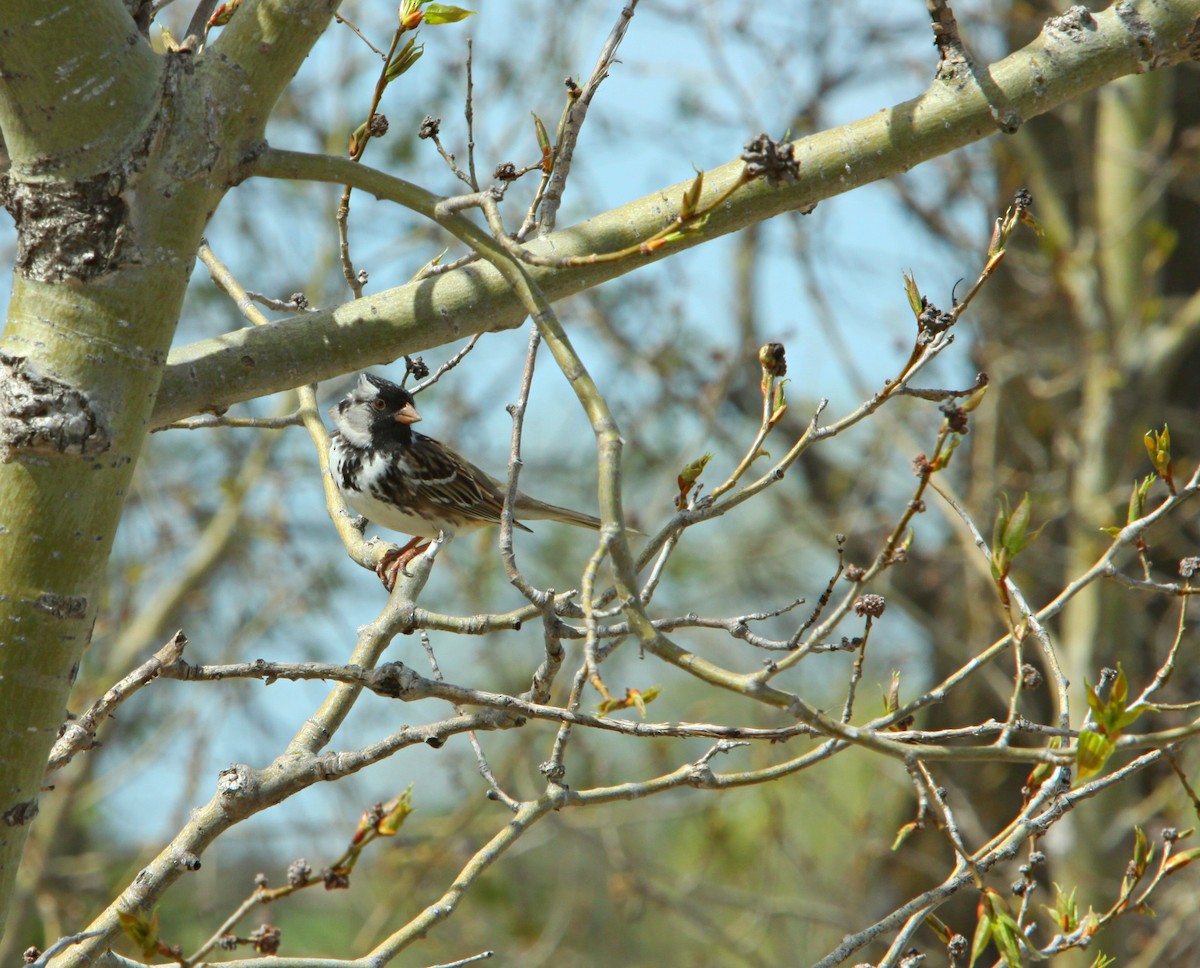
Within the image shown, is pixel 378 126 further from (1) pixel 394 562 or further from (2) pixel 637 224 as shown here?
(1) pixel 394 562

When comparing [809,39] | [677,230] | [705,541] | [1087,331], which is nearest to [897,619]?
[705,541]

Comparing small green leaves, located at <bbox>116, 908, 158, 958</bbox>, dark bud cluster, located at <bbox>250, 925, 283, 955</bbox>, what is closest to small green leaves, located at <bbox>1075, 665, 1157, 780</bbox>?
small green leaves, located at <bbox>116, 908, 158, 958</bbox>

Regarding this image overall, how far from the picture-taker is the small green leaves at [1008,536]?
1968 millimetres

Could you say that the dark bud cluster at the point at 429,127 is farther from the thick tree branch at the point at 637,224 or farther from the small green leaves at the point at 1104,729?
the small green leaves at the point at 1104,729

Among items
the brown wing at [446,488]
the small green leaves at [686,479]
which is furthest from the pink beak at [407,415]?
the small green leaves at [686,479]

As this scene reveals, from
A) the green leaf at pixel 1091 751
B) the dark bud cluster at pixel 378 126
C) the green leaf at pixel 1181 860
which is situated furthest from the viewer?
the dark bud cluster at pixel 378 126

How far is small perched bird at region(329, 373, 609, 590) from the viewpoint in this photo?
4922mm

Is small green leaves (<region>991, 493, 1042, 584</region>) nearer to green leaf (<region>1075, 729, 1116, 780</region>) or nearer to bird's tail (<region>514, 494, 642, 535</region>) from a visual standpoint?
green leaf (<region>1075, 729, 1116, 780</region>)

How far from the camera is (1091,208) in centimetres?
664

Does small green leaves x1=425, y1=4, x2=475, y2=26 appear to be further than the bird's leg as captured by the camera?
No

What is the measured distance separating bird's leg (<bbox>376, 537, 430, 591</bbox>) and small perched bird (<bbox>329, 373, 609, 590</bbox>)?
1.23 ft

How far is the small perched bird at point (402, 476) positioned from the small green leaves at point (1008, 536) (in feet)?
10.0

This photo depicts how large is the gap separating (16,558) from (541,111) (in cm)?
660

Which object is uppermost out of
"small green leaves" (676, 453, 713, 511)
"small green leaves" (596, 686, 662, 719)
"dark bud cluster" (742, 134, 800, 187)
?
"dark bud cluster" (742, 134, 800, 187)
